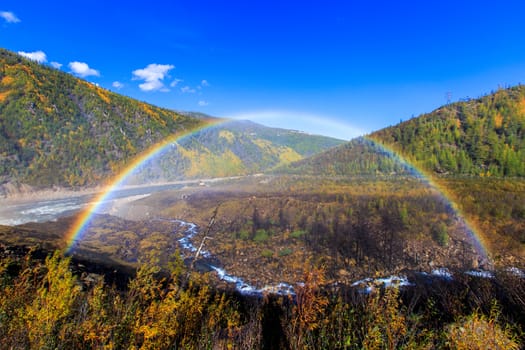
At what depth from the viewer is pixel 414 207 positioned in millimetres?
22422

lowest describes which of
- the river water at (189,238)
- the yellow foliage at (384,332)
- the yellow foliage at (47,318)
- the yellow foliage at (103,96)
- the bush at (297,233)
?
the river water at (189,238)

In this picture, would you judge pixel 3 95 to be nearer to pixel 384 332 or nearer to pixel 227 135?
pixel 227 135

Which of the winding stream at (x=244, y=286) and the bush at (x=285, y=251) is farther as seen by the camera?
the bush at (x=285, y=251)

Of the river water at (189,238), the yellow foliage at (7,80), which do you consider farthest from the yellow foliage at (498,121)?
the yellow foliage at (7,80)

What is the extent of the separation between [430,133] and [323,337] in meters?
51.8

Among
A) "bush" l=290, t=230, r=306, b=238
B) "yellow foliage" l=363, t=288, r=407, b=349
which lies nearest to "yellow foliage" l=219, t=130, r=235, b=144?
"bush" l=290, t=230, r=306, b=238

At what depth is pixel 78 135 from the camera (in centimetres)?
6369

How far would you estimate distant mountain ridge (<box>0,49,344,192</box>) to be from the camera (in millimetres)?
51531

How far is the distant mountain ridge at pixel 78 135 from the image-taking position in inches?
2029

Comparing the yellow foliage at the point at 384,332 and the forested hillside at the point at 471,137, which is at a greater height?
the forested hillside at the point at 471,137

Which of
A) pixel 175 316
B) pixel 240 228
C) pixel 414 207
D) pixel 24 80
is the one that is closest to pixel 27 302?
pixel 175 316

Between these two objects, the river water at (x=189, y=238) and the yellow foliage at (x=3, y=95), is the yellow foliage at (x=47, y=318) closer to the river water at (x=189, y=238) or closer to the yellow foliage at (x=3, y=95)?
the river water at (x=189, y=238)

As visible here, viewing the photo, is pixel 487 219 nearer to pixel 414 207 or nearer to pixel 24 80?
pixel 414 207

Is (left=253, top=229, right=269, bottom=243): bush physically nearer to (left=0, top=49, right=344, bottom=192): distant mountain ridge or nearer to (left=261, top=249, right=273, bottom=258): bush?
(left=261, top=249, right=273, bottom=258): bush
